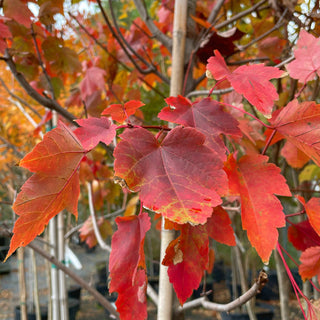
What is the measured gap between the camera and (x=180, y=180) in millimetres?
259

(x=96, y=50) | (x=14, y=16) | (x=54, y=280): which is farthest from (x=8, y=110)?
(x=14, y=16)

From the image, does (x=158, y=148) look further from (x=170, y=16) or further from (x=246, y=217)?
(x=170, y=16)

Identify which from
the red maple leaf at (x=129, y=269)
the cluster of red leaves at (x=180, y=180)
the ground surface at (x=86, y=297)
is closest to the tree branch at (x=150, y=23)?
the cluster of red leaves at (x=180, y=180)

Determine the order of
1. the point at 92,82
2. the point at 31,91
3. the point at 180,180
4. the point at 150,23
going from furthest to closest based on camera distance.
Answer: the point at 92,82 → the point at 150,23 → the point at 31,91 → the point at 180,180

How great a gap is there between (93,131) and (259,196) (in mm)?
165

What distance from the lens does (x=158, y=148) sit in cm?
29

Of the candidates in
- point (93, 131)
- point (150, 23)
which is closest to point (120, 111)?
point (93, 131)

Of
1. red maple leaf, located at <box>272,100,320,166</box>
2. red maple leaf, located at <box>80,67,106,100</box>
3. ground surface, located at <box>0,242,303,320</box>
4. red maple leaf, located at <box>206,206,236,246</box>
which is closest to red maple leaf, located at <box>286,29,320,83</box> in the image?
red maple leaf, located at <box>272,100,320,166</box>

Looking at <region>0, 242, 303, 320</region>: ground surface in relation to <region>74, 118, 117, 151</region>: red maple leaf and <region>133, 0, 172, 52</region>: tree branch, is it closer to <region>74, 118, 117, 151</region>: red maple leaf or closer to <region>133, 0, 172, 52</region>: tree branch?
<region>133, 0, 172, 52</region>: tree branch

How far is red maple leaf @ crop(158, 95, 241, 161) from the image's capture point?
1.04ft

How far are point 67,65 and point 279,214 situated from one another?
620 mm

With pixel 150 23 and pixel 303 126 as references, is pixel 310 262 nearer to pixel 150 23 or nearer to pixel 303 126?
pixel 303 126

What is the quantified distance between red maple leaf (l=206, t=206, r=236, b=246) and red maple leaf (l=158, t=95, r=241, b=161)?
0.08 metres

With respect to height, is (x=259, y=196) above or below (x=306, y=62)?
below
